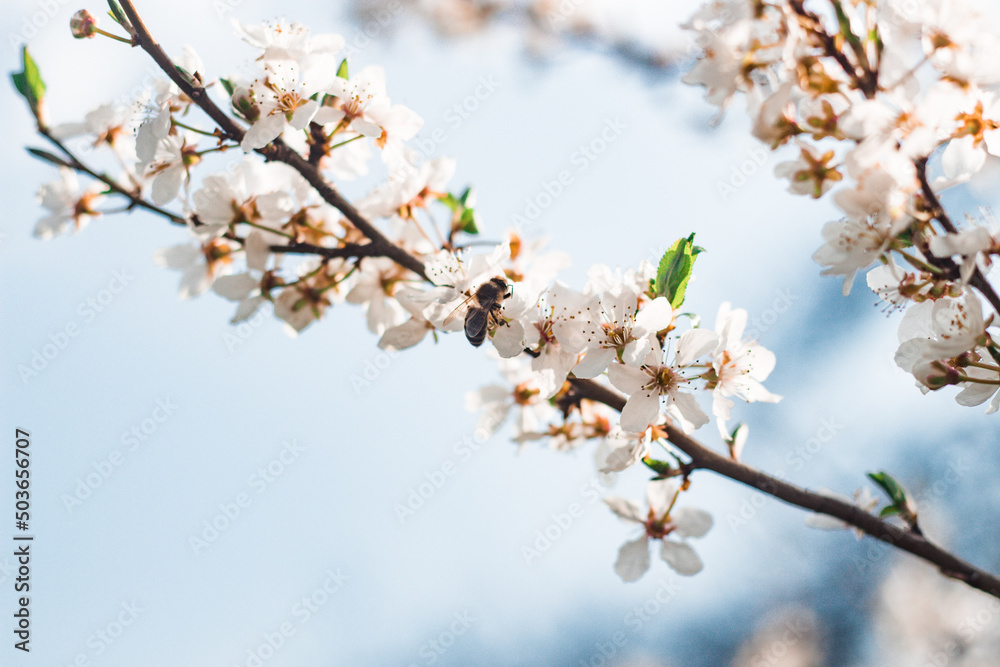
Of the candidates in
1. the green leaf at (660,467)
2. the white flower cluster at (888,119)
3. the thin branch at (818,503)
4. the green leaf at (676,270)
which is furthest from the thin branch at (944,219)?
the green leaf at (660,467)

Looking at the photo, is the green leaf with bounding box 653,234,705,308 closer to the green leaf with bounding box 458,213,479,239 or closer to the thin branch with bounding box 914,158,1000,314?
the thin branch with bounding box 914,158,1000,314

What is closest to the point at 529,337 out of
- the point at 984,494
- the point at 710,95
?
the point at 710,95

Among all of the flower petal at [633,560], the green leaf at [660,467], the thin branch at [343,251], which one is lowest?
the flower petal at [633,560]

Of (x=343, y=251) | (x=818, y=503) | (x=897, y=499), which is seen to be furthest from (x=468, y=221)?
(x=897, y=499)

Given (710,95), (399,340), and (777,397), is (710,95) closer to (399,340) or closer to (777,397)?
(777,397)

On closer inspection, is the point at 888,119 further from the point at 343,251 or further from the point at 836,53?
the point at 343,251

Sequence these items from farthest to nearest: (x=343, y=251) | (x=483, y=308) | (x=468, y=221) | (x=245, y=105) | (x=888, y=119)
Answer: (x=468, y=221) → (x=343, y=251) → (x=245, y=105) → (x=483, y=308) → (x=888, y=119)

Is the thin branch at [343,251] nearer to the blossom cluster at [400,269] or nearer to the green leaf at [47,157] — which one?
the blossom cluster at [400,269]
